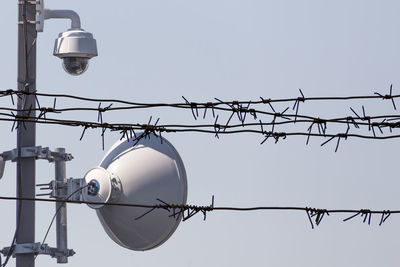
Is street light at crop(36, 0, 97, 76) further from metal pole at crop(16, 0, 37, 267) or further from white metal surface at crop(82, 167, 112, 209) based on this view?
white metal surface at crop(82, 167, 112, 209)

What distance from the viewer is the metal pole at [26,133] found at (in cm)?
1473

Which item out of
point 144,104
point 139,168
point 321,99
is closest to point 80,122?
point 144,104

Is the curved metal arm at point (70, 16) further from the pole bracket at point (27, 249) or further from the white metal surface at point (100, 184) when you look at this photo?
the pole bracket at point (27, 249)

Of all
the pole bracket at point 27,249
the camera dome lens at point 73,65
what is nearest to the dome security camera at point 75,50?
the camera dome lens at point 73,65

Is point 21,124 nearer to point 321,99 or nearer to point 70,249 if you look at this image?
point 70,249

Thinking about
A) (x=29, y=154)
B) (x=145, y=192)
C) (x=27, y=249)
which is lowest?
(x=27, y=249)

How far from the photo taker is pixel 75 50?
50.2ft

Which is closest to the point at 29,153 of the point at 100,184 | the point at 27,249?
the point at 27,249

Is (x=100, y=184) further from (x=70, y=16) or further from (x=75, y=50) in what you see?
(x=70, y=16)

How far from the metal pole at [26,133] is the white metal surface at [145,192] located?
2.55 meters

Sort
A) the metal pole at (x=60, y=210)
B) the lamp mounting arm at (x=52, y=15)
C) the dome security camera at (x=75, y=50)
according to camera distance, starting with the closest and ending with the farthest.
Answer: the lamp mounting arm at (x=52, y=15) < the dome security camera at (x=75, y=50) < the metal pole at (x=60, y=210)

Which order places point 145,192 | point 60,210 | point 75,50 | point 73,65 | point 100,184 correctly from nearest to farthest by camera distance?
1. point 75,50
2. point 73,65
3. point 60,210
4. point 100,184
5. point 145,192

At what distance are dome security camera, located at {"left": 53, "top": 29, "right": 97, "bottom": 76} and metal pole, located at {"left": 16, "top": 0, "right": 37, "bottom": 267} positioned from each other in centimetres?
57

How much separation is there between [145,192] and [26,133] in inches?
118
